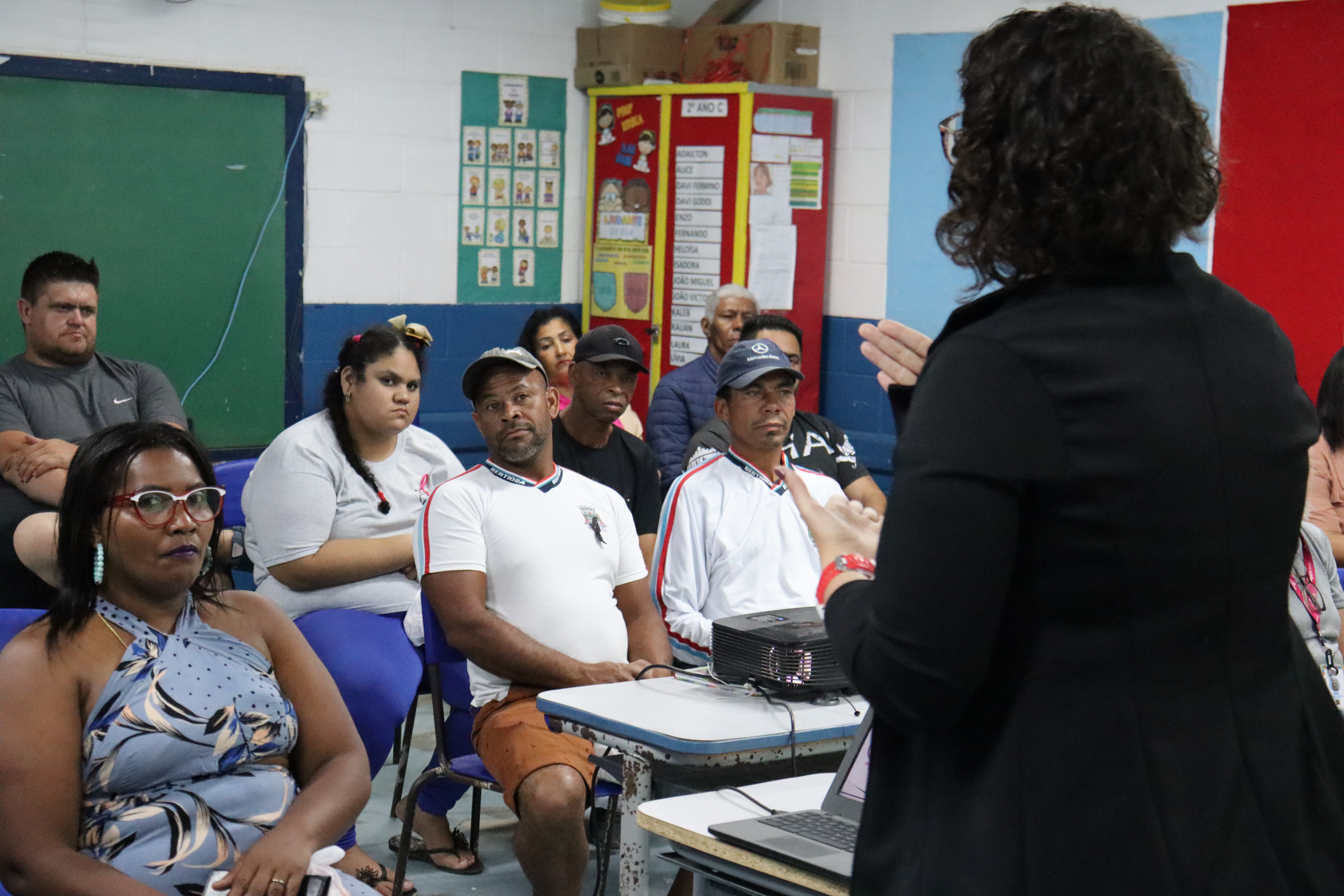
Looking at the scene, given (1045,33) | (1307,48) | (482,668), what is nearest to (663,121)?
(1307,48)

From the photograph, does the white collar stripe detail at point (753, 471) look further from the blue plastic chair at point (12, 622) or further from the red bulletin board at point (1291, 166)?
the red bulletin board at point (1291, 166)

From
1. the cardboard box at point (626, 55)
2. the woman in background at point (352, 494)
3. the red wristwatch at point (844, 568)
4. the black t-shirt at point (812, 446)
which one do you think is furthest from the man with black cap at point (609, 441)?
the red wristwatch at point (844, 568)

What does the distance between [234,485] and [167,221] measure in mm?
1605

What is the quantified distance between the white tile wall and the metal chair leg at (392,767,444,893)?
2.93 meters

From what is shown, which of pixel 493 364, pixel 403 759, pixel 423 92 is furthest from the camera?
pixel 423 92

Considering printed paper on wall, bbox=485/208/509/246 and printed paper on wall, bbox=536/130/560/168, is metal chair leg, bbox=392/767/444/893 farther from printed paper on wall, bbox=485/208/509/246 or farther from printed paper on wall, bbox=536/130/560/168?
printed paper on wall, bbox=536/130/560/168

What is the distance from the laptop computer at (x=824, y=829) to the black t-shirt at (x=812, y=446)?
222 centimetres

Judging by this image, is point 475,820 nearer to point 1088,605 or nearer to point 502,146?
point 1088,605

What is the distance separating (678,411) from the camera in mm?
4867

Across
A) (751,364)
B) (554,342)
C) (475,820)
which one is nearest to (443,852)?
(475,820)

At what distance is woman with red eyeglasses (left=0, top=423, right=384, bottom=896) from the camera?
1.90 metres

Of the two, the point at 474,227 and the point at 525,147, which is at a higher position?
the point at 525,147

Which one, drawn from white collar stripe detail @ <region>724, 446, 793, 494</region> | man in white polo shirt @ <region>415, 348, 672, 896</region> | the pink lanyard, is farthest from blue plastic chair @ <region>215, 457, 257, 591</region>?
the pink lanyard

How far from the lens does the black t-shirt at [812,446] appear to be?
421 cm
